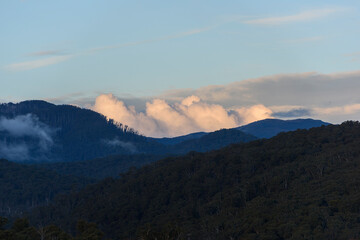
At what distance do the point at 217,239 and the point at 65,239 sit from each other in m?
75.6

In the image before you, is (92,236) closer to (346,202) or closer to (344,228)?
(344,228)

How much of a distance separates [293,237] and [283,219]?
20.5 meters

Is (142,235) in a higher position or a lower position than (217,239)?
higher

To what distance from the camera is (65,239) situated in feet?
452

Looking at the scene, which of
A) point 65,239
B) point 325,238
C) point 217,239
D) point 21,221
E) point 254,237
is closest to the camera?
point 65,239

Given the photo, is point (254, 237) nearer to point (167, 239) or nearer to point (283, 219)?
point (283, 219)

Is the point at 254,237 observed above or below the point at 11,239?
below

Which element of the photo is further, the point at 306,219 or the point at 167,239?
the point at 306,219

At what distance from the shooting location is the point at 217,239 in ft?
653

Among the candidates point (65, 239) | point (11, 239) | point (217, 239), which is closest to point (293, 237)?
point (217, 239)

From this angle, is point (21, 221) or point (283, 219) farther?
point (283, 219)

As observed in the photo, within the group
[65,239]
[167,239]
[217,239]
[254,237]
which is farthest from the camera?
[217,239]

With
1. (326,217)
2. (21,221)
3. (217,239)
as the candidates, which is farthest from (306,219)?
(21,221)

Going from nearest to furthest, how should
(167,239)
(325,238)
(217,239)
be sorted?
(167,239), (325,238), (217,239)
